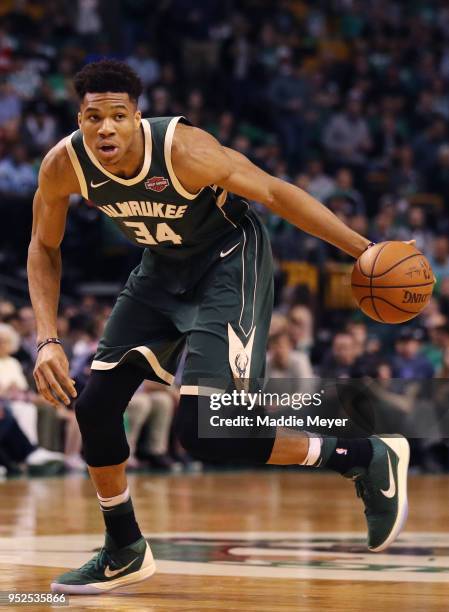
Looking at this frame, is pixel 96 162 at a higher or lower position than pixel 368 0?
lower

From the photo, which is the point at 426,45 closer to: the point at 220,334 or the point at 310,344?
the point at 310,344

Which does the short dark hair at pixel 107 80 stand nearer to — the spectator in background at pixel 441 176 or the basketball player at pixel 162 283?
the basketball player at pixel 162 283

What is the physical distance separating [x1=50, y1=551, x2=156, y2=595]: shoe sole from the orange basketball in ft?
4.10

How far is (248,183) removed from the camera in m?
4.58

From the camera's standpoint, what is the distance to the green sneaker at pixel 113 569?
4621 mm

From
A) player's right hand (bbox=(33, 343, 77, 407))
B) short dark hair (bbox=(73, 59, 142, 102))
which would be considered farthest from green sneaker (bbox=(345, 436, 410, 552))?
short dark hair (bbox=(73, 59, 142, 102))

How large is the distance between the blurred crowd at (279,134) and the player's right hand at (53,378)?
6295 mm

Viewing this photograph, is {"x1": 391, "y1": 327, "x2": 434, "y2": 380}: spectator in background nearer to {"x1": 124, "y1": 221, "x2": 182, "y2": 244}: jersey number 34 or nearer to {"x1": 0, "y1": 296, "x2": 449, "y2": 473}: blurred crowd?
{"x1": 0, "y1": 296, "x2": 449, "y2": 473}: blurred crowd

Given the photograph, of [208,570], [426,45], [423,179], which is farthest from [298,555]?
[426,45]

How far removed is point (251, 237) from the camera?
16.1ft

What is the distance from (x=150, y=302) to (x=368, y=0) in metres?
15.9

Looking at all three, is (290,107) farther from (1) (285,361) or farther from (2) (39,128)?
(1) (285,361)

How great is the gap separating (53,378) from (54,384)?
0.03 meters

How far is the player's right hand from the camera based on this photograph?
178 inches
